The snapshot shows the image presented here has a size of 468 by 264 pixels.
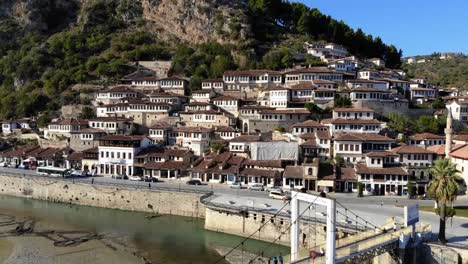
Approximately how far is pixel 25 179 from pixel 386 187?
4165 centimetres

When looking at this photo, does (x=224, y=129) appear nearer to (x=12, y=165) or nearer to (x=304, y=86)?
(x=304, y=86)

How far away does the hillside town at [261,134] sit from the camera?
153 feet

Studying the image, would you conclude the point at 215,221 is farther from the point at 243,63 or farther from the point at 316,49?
the point at 316,49

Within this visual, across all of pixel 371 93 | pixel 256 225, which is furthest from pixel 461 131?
pixel 256 225

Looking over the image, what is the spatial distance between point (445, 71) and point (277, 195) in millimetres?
104209

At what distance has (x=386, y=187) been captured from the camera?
4497cm

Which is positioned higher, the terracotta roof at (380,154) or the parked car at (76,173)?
the terracotta roof at (380,154)

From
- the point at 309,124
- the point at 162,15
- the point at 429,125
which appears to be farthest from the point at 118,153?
the point at 162,15

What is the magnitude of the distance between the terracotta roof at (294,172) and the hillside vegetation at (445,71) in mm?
61452

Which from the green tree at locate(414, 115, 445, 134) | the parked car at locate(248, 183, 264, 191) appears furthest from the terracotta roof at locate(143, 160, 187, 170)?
the green tree at locate(414, 115, 445, 134)

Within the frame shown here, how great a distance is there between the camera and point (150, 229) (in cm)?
3875

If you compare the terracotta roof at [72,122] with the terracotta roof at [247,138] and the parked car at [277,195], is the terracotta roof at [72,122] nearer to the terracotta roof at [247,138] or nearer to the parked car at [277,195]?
the terracotta roof at [247,138]

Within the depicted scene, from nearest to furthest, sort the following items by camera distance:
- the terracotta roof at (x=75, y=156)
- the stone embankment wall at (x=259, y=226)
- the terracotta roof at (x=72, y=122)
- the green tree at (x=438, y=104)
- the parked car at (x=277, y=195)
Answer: the stone embankment wall at (x=259, y=226) < the parked car at (x=277, y=195) < the terracotta roof at (x=75, y=156) < the green tree at (x=438, y=104) < the terracotta roof at (x=72, y=122)

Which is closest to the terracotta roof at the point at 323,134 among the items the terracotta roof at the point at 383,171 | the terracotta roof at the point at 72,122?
the terracotta roof at the point at 383,171
